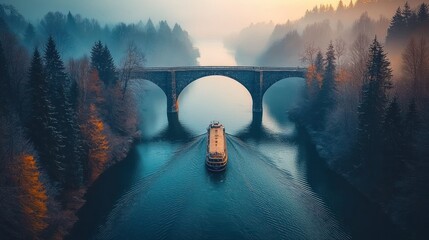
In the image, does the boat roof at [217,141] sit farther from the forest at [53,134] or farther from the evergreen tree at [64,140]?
the evergreen tree at [64,140]

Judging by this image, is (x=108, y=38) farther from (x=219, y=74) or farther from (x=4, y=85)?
(x=4, y=85)

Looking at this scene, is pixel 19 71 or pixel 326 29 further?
pixel 326 29

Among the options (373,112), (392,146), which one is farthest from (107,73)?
(392,146)

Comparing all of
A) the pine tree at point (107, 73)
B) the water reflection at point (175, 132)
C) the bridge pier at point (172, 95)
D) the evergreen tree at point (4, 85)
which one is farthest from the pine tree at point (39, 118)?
the bridge pier at point (172, 95)

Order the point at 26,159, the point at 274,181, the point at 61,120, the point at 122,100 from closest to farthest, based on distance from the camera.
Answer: the point at 26,159 → the point at 61,120 → the point at 274,181 → the point at 122,100

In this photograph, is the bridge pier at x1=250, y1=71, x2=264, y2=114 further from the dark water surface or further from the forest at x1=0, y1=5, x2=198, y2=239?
the forest at x1=0, y1=5, x2=198, y2=239

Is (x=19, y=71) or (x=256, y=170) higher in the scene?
(x=19, y=71)

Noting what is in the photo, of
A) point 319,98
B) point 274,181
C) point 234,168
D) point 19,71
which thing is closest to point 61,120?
point 19,71

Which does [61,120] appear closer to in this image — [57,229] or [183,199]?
[57,229]
